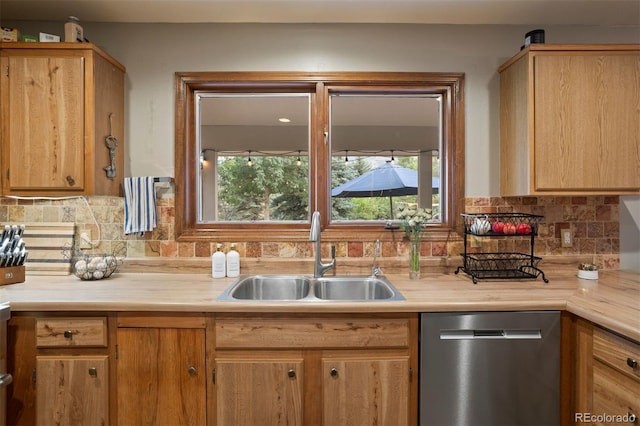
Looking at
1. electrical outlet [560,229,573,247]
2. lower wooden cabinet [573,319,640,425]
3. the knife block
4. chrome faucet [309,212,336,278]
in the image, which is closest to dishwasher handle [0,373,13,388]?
the knife block

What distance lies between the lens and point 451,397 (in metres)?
1.44

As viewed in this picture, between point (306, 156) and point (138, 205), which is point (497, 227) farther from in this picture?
point (138, 205)

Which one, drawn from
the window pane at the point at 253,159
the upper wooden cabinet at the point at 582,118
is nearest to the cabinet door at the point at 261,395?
the window pane at the point at 253,159

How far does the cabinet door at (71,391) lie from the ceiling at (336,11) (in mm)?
1831

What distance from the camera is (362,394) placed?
4.76 ft

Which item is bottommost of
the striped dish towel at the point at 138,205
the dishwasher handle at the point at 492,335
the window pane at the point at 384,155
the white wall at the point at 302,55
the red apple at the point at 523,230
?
A: the dishwasher handle at the point at 492,335

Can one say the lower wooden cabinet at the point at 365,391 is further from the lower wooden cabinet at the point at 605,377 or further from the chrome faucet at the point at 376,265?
the lower wooden cabinet at the point at 605,377

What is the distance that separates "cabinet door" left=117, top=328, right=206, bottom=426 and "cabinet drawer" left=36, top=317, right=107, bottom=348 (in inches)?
4.7

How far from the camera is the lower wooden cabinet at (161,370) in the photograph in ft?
4.80

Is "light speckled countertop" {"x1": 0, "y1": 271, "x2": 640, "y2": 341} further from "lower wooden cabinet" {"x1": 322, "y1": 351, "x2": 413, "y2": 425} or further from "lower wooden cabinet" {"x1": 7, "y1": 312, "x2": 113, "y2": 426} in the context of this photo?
"lower wooden cabinet" {"x1": 322, "y1": 351, "x2": 413, "y2": 425}

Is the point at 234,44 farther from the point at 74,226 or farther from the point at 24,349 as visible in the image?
the point at 24,349

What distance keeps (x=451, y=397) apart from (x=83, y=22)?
9.33ft

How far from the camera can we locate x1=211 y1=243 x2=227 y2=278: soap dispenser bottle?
6.36 ft

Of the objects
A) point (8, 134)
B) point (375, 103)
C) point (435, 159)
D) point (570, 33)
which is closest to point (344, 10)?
point (375, 103)
